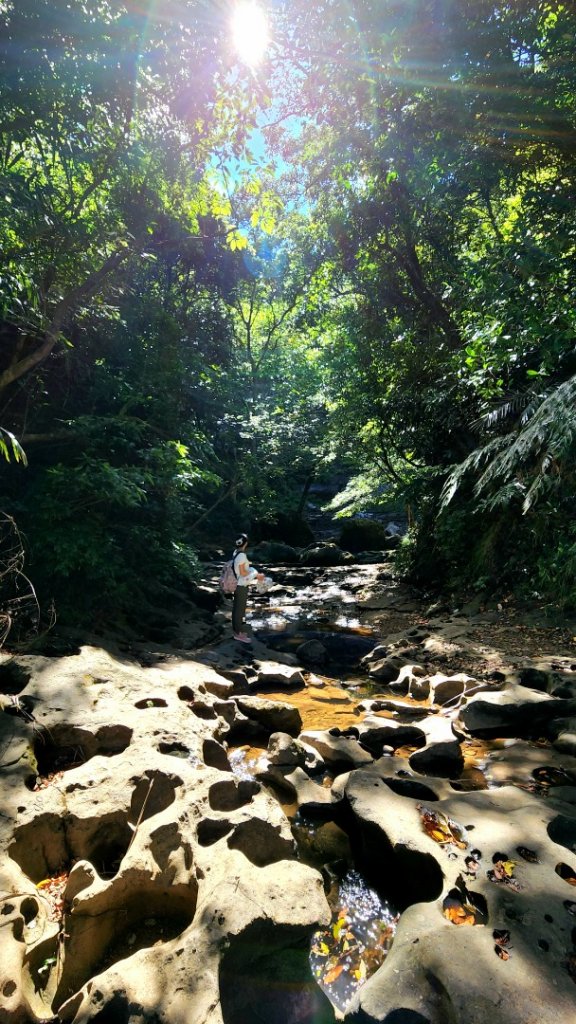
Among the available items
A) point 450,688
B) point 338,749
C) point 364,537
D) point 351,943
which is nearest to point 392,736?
point 338,749

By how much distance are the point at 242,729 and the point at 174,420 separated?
607 cm

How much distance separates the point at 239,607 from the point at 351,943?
6.25 meters

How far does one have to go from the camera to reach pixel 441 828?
122 inches

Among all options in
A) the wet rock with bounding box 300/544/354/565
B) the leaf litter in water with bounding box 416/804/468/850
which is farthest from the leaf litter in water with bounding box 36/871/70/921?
the wet rock with bounding box 300/544/354/565

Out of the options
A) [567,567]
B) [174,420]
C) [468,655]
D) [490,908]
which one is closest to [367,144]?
[174,420]

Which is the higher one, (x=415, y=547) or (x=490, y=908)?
(x=415, y=547)

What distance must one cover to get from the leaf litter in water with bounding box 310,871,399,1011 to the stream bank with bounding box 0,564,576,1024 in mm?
10

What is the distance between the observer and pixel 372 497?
16.1m

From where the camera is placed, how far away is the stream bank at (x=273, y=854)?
199 centimetres

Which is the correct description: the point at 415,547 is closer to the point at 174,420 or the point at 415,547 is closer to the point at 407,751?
the point at 174,420

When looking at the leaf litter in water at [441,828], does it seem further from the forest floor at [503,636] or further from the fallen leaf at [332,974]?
the forest floor at [503,636]

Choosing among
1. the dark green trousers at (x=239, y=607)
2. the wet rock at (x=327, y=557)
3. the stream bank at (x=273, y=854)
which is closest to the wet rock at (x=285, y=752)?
the stream bank at (x=273, y=854)

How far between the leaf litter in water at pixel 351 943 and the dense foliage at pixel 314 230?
11.4ft

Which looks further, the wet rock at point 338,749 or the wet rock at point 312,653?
the wet rock at point 312,653
